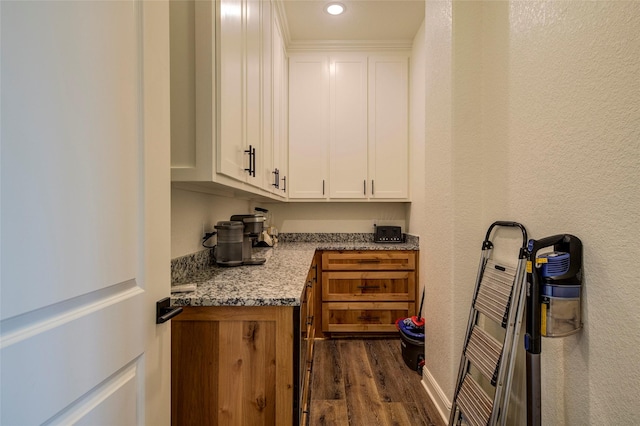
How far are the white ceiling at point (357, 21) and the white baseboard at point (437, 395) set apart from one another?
2.81m

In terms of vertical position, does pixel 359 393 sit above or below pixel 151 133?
below

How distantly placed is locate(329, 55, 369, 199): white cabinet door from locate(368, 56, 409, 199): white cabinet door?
8 centimetres

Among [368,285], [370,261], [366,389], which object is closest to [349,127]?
[370,261]

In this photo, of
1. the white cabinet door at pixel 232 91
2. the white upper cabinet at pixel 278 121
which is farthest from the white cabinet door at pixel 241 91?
the white upper cabinet at pixel 278 121

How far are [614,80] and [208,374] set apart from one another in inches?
62.2

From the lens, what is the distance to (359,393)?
1.92m

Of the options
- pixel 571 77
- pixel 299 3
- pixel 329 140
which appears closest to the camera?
pixel 571 77

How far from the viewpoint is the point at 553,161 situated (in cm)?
103

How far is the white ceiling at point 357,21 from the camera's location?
7.89 feet

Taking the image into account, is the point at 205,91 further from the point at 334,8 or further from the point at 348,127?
the point at 348,127

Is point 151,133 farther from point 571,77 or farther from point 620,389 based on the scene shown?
point 620,389

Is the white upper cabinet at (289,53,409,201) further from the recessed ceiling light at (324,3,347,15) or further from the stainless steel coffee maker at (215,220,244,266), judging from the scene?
the stainless steel coffee maker at (215,220,244,266)

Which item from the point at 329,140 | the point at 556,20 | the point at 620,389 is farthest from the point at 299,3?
the point at 620,389

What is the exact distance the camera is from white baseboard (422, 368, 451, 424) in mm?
1621
